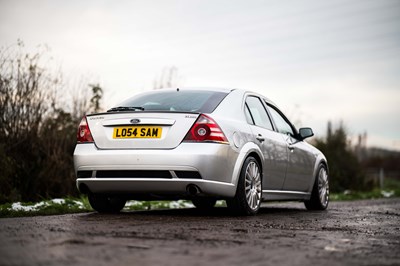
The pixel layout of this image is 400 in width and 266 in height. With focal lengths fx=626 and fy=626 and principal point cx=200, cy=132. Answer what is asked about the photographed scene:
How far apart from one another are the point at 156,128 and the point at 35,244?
271cm

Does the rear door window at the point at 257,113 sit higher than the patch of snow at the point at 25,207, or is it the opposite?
the rear door window at the point at 257,113

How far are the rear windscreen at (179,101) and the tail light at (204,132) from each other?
0.28 meters

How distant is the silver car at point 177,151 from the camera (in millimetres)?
6727

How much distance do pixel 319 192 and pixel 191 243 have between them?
5.80 meters

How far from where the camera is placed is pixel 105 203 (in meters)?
7.81

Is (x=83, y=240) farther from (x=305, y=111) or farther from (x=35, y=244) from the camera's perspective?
(x=305, y=111)

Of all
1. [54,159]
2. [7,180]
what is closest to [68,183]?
[54,159]

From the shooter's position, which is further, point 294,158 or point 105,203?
point 294,158

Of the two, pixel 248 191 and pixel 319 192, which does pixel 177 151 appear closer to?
pixel 248 191

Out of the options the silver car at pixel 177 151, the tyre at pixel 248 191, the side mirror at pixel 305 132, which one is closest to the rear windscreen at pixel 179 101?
the silver car at pixel 177 151

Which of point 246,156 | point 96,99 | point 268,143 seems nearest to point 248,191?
point 246,156

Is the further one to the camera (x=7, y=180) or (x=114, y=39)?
(x=114, y=39)

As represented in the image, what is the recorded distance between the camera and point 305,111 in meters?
18.0

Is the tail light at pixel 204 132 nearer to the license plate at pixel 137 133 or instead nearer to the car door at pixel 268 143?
the license plate at pixel 137 133
